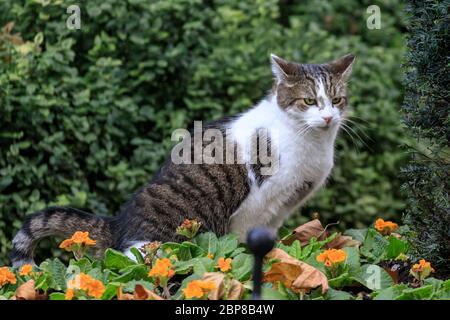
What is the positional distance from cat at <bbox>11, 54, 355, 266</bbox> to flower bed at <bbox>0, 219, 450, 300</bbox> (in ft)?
2.22

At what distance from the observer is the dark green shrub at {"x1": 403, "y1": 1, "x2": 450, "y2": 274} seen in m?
2.96

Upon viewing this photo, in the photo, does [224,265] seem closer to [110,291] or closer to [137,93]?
[110,291]

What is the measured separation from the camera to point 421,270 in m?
2.82

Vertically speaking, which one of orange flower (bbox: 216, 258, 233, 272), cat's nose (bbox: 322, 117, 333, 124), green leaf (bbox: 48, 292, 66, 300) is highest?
cat's nose (bbox: 322, 117, 333, 124)

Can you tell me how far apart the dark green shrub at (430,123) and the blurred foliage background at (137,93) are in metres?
1.94

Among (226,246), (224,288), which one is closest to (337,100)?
(226,246)

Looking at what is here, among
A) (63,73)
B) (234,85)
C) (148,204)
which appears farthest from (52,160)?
(234,85)

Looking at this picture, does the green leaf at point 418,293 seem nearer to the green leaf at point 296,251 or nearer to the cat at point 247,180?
the green leaf at point 296,251

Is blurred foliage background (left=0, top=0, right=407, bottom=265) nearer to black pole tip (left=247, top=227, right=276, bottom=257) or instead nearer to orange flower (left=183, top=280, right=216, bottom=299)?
orange flower (left=183, top=280, right=216, bottom=299)

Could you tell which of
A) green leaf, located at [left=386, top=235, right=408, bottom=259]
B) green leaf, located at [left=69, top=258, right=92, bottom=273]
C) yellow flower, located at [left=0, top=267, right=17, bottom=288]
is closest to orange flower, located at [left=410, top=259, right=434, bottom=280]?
green leaf, located at [left=386, top=235, right=408, bottom=259]

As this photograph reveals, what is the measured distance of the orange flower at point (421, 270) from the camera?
2.81 metres

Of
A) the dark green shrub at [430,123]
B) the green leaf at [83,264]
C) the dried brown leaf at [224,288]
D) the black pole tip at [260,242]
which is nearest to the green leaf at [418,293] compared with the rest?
the dark green shrub at [430,123]

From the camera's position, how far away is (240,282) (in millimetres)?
2705
